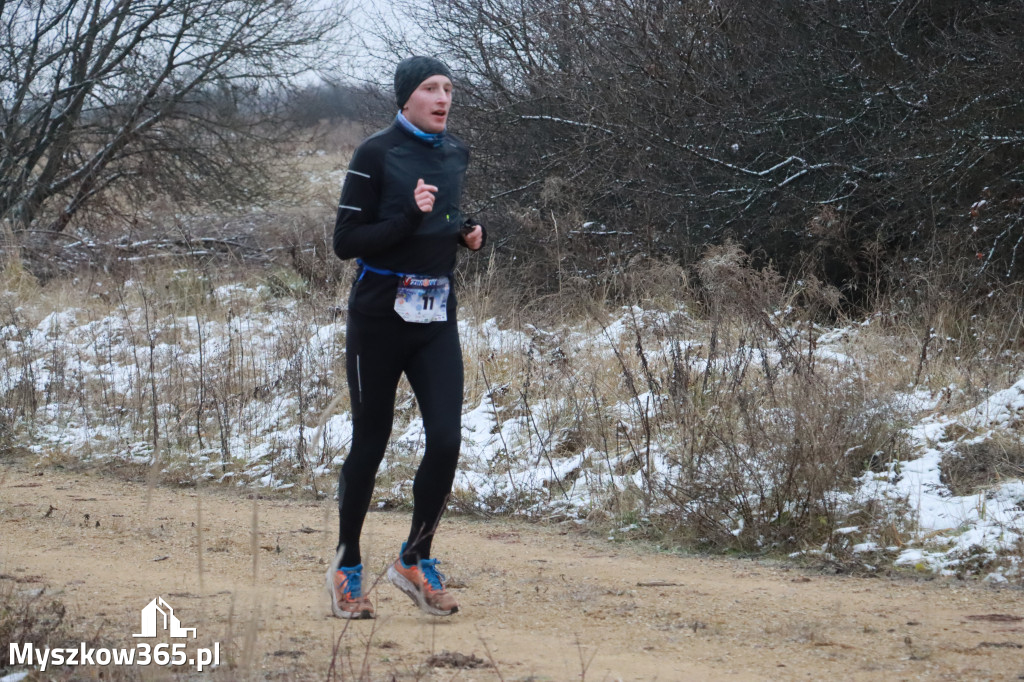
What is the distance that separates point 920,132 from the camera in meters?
9.32

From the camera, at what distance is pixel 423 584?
411cm

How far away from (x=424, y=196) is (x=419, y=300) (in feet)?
1.26

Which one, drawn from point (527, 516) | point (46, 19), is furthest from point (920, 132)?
point (46, 19)

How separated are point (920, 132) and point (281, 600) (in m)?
7.10

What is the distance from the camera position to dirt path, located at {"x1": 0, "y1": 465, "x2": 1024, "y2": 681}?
360cm

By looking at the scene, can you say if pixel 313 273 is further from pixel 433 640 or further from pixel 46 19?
pixel 433 640


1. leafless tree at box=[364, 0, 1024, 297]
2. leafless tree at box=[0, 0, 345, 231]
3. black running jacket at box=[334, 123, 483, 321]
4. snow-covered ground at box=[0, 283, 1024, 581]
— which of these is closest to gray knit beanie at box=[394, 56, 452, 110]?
black running jacket at box=[334, 123, 483, 321]

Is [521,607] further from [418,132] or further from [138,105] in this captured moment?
[138,105]

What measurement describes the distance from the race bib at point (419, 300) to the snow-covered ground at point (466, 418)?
1.11 metres

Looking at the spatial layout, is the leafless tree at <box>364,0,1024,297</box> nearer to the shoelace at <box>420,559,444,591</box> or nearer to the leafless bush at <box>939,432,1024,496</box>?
the leafless bush at <box>939,432,1024,496</box>

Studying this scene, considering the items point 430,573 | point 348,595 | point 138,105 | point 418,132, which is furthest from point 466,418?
point 138,105

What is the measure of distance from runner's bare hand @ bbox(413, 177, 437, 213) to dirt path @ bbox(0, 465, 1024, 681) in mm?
1167

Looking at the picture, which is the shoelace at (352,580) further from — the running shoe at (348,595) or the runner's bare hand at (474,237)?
the runner's bare hand at (474,237)

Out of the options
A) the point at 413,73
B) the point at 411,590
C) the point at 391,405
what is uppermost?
the point at 413,73
